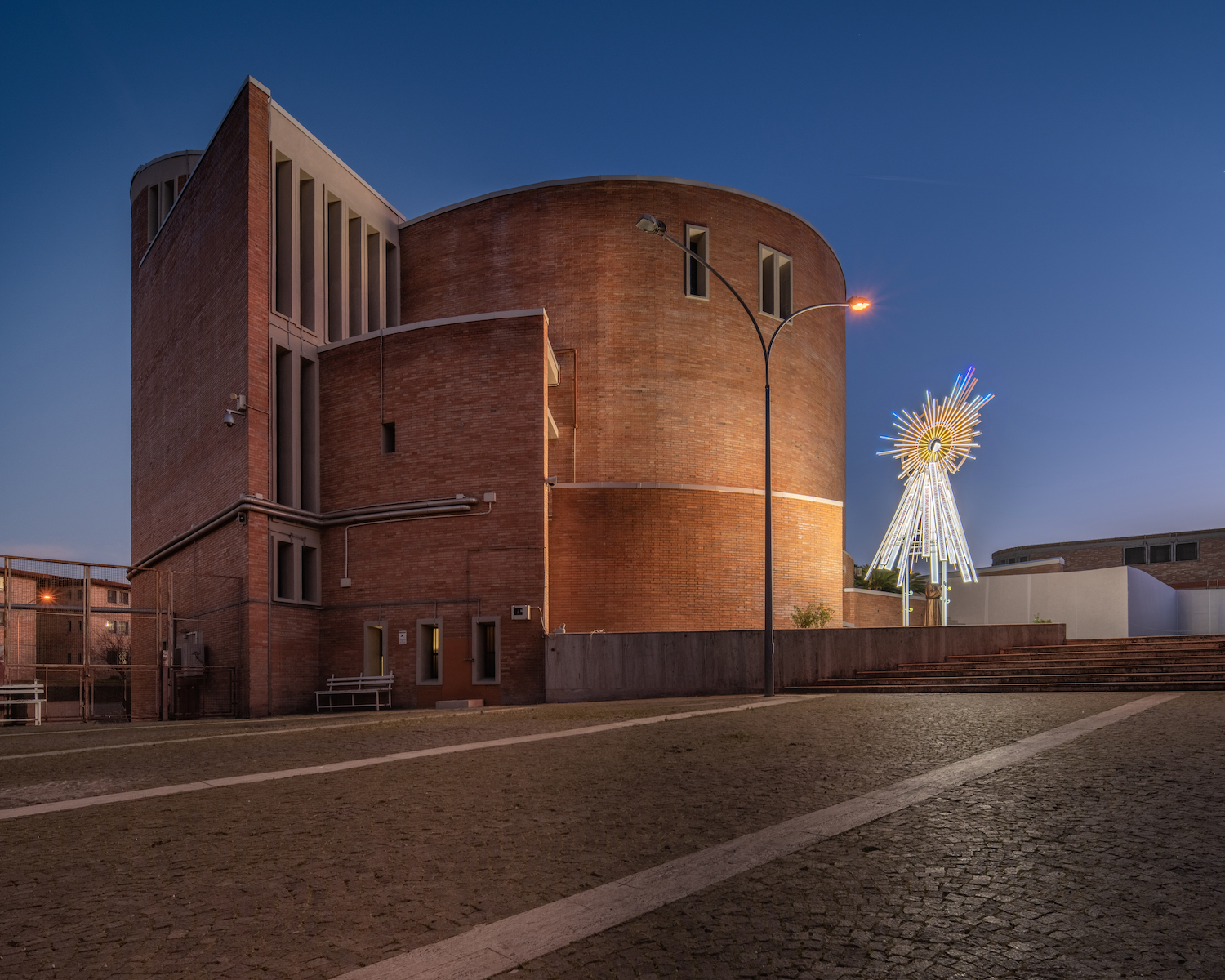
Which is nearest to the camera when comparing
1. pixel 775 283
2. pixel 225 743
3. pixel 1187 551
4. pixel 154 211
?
pixel 225 743

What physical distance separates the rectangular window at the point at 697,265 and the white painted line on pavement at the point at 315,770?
1783cm

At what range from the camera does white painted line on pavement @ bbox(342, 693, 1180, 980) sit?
3.26 m

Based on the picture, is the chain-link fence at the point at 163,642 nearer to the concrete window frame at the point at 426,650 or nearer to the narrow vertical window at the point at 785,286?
the concrete window frame at the point at 426,650

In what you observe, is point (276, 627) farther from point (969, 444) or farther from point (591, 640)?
point (969, 444)

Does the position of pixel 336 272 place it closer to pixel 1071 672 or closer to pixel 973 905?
pixel 1071 672

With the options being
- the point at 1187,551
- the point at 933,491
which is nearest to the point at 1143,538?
the point at 1187,551

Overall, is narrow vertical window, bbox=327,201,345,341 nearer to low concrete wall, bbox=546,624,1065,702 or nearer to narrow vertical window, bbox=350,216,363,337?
narrow vertical window, bbox=350,216,363,337

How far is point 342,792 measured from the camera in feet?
21.8

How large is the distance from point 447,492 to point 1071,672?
47.5 ft

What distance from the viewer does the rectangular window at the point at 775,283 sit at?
1160 inches

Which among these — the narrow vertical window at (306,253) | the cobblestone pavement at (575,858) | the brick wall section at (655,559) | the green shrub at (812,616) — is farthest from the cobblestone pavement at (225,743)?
the narrow vertical window at (306,253)

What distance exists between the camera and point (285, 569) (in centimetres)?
2250

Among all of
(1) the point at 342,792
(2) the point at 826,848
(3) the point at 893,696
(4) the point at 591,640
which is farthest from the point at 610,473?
(2) the point at 826,848

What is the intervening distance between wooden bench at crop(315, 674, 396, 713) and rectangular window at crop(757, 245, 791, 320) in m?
16.8
